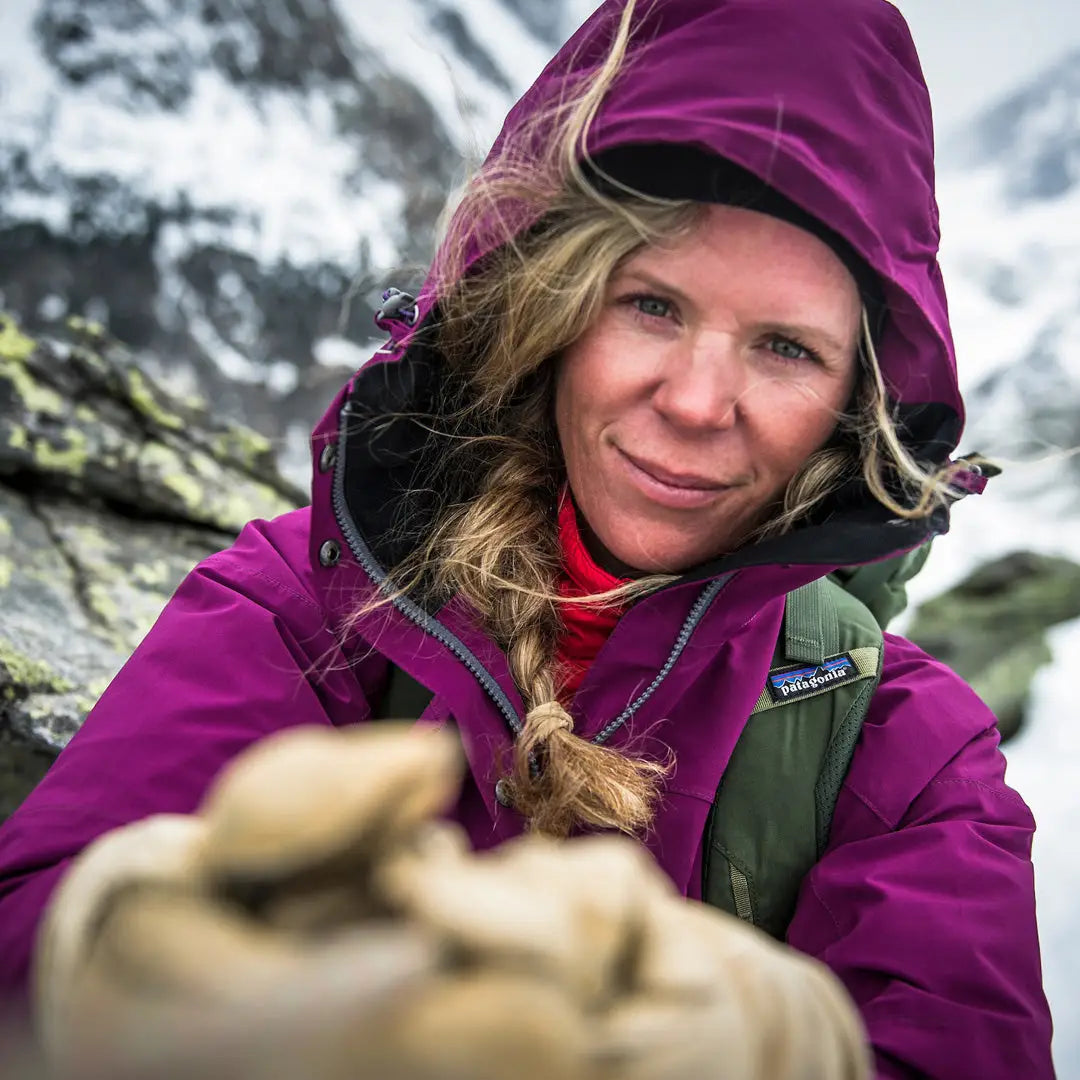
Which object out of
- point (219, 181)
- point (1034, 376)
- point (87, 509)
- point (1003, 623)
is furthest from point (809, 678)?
point (1034, 376)

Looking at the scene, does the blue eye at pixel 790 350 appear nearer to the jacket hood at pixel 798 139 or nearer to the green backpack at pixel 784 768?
the jacket hood at pixel 798 139

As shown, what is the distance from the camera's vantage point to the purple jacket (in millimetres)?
1382

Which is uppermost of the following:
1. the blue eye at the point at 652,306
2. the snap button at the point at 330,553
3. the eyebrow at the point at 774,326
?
the eyebrow at the point at 774,326

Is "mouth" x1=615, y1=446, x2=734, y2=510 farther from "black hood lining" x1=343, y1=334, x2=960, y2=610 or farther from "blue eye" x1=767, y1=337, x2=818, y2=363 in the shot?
"blue eye" x1=767, y1=337, x2=818, y2=363

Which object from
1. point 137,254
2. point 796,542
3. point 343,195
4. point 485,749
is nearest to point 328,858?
point 485,749

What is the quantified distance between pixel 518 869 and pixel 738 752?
1070 millimetres

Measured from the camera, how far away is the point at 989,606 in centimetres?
495

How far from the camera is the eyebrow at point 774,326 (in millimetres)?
1516

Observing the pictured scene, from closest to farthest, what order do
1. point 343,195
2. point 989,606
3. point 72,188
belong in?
point 72,188 < point 989,606 < point 343,195

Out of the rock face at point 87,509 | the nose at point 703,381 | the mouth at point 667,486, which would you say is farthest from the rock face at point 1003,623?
the rock face at point 87,509

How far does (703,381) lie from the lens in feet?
5.00

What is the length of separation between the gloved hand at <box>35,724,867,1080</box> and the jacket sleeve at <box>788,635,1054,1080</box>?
2.72 feet

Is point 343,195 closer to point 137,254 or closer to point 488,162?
point 137,254

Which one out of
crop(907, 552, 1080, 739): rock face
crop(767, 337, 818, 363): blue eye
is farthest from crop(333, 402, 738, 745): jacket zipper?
crop(907, 552, 1080, 739): rock face
